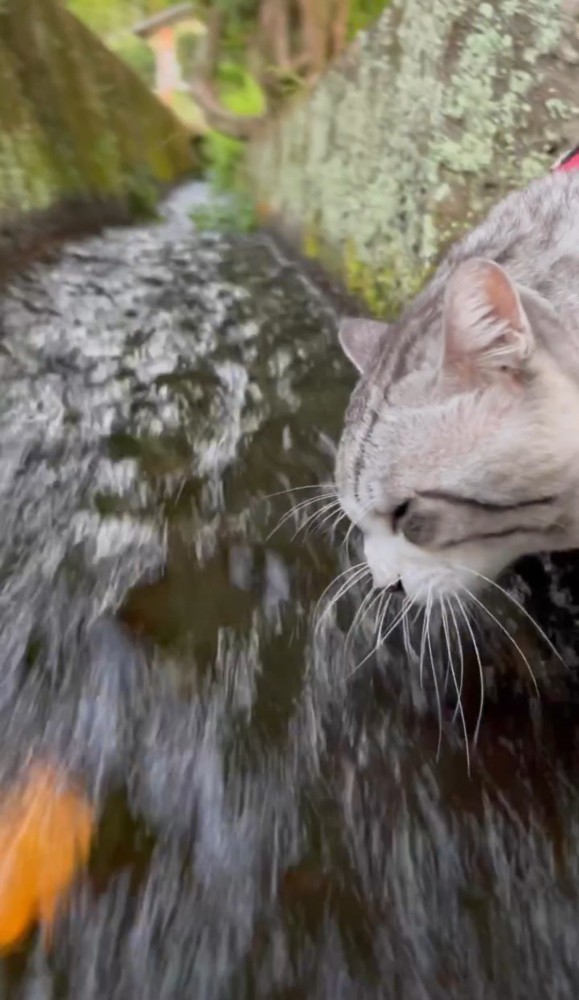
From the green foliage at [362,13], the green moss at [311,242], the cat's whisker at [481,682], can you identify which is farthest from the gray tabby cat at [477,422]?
the green foliage at [362,13]

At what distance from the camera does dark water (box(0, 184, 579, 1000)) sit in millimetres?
1288

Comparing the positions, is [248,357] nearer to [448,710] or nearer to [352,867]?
[448,710]

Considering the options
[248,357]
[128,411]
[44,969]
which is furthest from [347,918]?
[248,357]

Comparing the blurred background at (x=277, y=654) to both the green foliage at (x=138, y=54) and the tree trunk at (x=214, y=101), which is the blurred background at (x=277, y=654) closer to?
the tree trunk at (x=214, y=101)

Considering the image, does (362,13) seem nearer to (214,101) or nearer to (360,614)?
(214,101)

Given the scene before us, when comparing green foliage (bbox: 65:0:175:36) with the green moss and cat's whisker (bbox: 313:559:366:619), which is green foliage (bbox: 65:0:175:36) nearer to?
the green moss

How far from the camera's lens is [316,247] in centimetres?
445

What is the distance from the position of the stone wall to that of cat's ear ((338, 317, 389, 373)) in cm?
328

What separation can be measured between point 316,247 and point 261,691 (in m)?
3.22

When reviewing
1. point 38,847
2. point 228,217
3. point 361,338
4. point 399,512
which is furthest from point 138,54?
point 38,847

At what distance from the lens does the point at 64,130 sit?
5.70 meters

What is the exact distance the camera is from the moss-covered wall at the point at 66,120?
498 cm

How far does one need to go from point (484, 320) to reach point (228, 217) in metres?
5.28

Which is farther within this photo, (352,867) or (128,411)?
(128,411)
